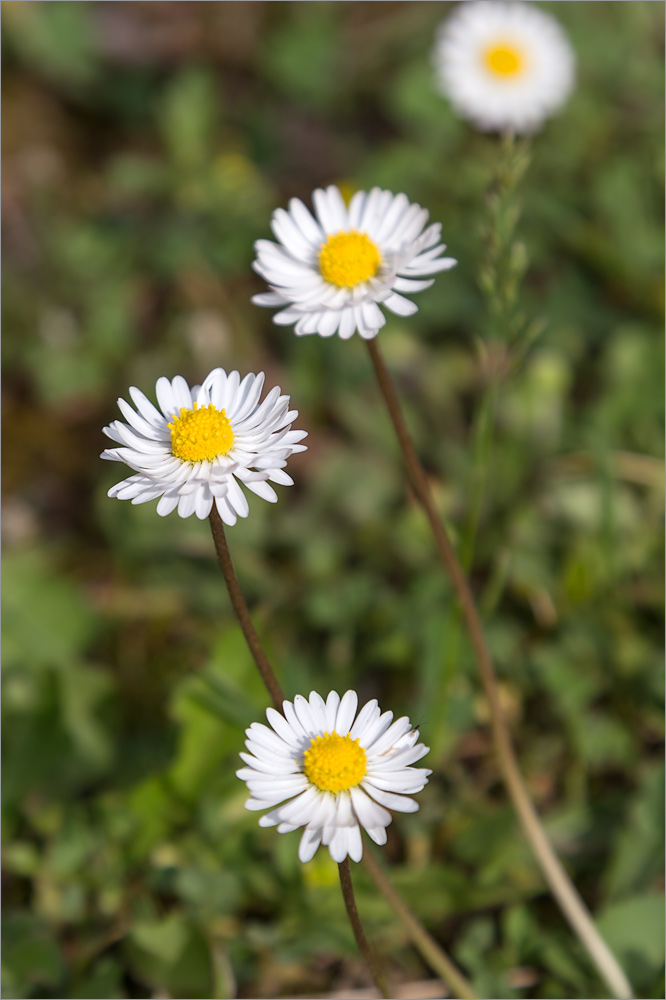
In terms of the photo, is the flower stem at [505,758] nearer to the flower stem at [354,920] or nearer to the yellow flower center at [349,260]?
the yellow flower center at [349,260]

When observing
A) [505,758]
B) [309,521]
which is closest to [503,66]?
[309,521]

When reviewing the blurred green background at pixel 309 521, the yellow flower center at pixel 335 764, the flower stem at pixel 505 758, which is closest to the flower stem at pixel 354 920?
the yellow flower center at pixel 335 764

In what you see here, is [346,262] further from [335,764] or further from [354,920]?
[354,920]

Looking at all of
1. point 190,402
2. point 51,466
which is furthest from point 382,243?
point 51,466

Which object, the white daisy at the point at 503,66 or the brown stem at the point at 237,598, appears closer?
the brown stem at the point at 237,598

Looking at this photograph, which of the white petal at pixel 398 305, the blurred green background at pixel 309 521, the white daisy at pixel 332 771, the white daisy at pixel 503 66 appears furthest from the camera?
the white daisy at pixel 503 66

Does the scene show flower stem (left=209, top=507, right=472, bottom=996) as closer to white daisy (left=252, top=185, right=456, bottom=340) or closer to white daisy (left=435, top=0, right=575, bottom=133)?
white daisy (left=252, top=185, right=456, bottom=340)
